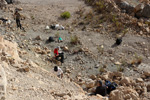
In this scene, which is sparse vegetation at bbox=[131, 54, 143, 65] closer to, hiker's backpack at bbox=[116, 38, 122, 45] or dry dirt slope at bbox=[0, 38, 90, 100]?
hiker's backpack at bbox=[116, 38, 122, 45]

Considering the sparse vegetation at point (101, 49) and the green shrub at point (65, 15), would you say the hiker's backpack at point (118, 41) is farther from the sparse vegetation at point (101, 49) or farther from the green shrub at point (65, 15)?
the green shrub at point (65, 15)

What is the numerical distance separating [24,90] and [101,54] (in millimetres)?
5302

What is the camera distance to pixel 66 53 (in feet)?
29.4

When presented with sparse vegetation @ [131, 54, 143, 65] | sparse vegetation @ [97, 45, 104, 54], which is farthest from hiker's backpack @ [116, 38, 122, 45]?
sparse vegetation @ [131, 54, 143, 65]

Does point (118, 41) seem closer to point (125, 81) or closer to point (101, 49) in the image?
point (101, 49)

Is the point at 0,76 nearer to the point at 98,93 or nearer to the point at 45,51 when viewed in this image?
the point at 98,93

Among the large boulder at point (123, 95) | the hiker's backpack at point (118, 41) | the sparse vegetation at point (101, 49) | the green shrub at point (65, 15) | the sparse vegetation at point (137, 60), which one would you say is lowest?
the large boulder at point (123, 95)

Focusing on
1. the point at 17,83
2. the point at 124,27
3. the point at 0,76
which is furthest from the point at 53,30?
the point at 0,76

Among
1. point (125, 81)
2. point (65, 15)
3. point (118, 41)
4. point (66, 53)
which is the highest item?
point (65, 15)

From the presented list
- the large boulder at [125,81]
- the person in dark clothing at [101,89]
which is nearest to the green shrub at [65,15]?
the large boulder at [125,81]

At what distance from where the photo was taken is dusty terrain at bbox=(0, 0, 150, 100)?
→ 5232 mm

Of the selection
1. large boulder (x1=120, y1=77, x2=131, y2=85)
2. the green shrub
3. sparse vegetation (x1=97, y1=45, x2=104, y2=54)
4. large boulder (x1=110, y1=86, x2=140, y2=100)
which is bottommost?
large boulder (x1=120, y1=77, x2=131, y2=85)

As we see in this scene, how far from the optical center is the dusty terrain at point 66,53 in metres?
5.23

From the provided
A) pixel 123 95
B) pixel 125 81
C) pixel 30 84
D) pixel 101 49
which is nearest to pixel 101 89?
pixel 123 95
